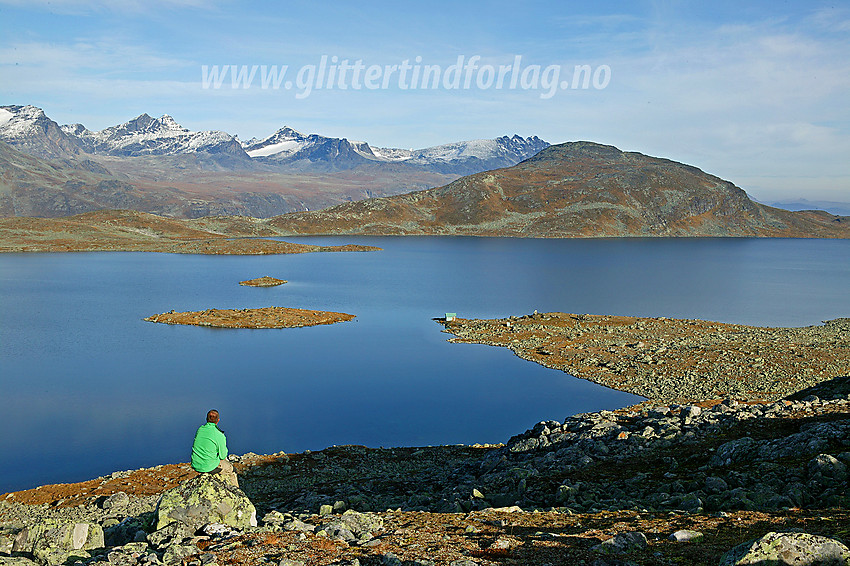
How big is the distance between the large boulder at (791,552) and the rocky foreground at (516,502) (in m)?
0.03

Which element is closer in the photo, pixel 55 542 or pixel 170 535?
pixel 55 542

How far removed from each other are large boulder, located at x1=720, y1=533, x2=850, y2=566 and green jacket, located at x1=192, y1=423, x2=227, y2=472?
1102 centimetres

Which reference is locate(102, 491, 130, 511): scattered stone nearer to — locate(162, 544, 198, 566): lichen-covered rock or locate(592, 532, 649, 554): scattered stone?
locate(162, 544, 198, 566): lichen-covered rock

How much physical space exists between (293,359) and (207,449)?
31526 millimetres

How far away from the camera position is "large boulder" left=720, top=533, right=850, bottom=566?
336 inches

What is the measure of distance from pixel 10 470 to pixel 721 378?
129ft

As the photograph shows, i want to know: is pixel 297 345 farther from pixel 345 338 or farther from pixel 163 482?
pixel 163 482

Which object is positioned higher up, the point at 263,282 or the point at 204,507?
the point at 204,507

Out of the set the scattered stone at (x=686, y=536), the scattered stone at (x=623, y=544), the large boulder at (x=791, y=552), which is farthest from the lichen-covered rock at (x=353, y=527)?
the large boulder at (x=791, y=552)

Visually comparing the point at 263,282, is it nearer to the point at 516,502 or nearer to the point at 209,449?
the point at 516,502

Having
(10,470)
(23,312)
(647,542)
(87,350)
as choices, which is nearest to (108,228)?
(23,312)

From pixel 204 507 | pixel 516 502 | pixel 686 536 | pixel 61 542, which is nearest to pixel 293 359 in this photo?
pixel 516 502

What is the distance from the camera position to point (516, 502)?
17.3m

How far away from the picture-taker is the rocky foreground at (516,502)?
11.2 m
